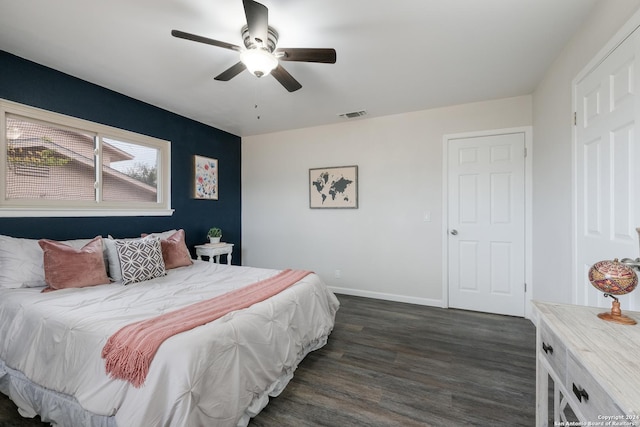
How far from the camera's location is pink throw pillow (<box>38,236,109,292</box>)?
200cm

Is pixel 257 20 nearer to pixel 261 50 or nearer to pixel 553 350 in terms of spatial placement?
pixel 261 50

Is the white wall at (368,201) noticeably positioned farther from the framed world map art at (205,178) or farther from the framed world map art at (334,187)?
the framed world map art at (205,178)

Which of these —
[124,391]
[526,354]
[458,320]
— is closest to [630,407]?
[124,391]

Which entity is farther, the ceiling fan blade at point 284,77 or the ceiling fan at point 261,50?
the ceiling fan blade at point 284,77

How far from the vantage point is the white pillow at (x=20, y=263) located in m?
1.96

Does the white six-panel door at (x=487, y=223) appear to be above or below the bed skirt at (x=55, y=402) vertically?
above

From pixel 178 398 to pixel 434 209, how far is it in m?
3.16

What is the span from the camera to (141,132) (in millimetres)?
3143

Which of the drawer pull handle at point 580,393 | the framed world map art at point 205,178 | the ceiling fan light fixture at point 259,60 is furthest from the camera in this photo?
the framed world map art at point 205,178

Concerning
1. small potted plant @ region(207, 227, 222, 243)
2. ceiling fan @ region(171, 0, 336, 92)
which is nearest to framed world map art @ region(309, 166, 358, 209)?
small potted plant @ region(207, 227, 222, 243)

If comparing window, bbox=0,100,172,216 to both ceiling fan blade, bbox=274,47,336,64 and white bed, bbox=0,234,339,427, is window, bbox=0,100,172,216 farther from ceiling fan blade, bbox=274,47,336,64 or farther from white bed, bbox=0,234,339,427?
ceiling fan blade, bbox=274,47,336,64

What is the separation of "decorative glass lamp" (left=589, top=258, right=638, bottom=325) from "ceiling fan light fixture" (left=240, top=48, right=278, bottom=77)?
1.97 metres

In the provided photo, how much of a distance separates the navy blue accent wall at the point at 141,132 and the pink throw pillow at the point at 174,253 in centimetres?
57

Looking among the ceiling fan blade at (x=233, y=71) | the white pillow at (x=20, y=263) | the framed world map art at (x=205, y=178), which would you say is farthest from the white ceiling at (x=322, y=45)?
the white pillow at (x=20, y=263)
